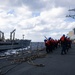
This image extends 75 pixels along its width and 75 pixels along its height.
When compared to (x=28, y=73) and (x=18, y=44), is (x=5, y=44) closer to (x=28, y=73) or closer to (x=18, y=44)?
(x=18, y=44)

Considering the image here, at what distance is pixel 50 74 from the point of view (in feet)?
45.9

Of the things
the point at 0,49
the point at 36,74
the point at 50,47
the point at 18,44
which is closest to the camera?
the point at 36,74

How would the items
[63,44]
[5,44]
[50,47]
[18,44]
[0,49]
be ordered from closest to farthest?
[63,44] < [50,47] < [0,49] < [5,44] < [18,44]

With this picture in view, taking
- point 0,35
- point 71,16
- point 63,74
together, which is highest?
point 71,16

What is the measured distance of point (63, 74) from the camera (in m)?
14.0

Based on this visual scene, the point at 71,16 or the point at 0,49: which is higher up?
the point at 71,16

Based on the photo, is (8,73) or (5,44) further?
(5,44)

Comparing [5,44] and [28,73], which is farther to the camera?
[5,44]

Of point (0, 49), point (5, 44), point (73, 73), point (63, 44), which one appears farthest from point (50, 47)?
point (5, 44)

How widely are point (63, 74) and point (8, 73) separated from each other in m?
2.84

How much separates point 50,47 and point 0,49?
98.9 feet

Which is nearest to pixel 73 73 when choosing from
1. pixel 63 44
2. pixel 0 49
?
pixel 63 44

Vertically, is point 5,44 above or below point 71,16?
below

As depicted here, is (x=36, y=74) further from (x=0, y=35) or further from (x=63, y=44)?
(x=0, y=35)
